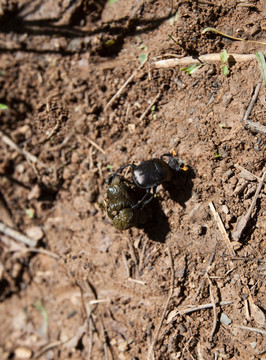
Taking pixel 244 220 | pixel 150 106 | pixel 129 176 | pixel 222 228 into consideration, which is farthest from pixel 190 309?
pixel 150 106

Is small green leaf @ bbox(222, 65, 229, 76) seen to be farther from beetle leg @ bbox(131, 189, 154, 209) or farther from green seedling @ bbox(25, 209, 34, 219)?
green seedling @ bbox(25, 209, 34, 219)

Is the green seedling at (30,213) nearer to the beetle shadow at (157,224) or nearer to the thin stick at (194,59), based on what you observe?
the beetle shadow at (157,224)

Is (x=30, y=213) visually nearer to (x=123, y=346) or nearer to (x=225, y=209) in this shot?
(x=123, y=346)

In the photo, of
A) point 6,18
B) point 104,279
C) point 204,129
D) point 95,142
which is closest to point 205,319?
point 104,279

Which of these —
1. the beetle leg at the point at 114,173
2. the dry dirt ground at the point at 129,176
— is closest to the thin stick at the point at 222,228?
the dry dirt ground at the point at 129,176

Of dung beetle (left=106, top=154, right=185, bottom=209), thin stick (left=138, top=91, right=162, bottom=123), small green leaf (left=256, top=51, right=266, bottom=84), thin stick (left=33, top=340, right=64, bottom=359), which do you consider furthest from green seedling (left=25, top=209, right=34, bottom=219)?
small green leaf (left=256, top=51, right=266, bottom=84)

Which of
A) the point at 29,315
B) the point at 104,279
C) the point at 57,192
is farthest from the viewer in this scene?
the point at 29,315

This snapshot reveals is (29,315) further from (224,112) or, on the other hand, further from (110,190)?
(224,112)
